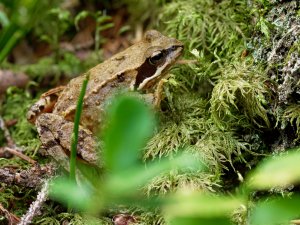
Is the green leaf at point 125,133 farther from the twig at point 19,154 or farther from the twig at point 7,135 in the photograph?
the twig at point 7,135

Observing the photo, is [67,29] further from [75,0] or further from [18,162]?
[18,162]

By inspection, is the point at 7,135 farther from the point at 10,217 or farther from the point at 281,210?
the point at 281,210

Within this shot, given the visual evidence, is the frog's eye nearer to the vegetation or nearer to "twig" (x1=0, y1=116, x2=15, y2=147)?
the vegetation

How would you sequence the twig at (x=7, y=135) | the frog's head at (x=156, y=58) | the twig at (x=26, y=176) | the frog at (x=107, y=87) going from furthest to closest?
the twig at (x=7, y=135), the frog's head at (x=156, y=58), the frog at (x=107, y=87), the twig at (x=26, y=176)

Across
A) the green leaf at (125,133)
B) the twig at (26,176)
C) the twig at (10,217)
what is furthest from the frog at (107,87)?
the green leaf at (125,133)

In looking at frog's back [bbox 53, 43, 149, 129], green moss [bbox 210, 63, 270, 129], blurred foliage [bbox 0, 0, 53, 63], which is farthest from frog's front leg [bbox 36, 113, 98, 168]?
green moss [bbox 210, 63, 270, 129]

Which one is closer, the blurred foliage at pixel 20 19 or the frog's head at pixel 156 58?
the blurred foliage at pixel 20 19

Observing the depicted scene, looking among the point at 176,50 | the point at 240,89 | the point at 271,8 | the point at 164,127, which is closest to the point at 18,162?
the point at 164,127
